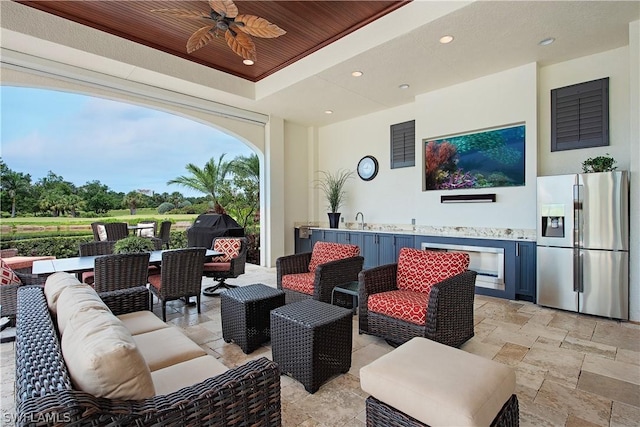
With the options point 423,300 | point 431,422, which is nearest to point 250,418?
point 431,422

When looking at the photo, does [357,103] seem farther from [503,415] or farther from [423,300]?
[503,415]

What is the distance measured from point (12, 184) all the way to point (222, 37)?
4766 millimetres

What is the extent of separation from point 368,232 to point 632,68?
4.06m

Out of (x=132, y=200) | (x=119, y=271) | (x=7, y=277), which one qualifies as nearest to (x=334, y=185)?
(x=119, y=271)

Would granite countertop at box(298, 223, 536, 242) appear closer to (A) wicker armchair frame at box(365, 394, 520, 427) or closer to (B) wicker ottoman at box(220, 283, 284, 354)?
(B) wicker ottoman at box(220, 283, 284, 354)

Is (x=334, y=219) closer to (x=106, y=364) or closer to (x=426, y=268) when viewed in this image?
(x=426, y=268)

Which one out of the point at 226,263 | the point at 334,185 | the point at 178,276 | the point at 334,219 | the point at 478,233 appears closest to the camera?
the point at 178,276

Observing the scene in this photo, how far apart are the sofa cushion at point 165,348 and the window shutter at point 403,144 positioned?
199 inches

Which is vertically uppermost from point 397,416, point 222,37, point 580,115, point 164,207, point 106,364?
point 222,37

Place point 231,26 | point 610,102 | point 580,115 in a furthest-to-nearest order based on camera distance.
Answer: point 580,115, point 610,102, point 231,26

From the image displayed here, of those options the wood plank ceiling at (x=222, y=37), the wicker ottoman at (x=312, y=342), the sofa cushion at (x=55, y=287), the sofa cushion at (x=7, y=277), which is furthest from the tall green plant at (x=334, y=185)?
the sofa cushion at (x=55, y=287)

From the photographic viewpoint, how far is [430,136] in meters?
5.29

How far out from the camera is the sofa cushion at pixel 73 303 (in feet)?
4.47

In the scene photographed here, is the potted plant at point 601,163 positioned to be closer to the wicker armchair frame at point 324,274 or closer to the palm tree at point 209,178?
the wicker armchair frame at point 324,274
